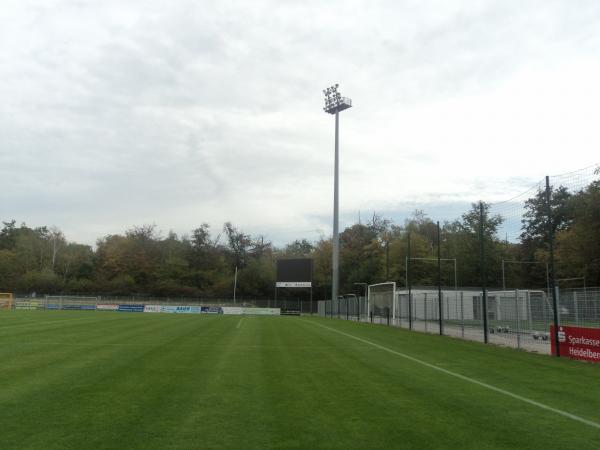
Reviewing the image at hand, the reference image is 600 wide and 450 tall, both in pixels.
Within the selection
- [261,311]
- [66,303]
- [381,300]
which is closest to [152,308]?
[66,303]

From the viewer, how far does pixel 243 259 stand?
112 m

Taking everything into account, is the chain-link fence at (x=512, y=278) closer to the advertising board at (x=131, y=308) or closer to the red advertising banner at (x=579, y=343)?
the red advertising banner at (x=579, y=343)

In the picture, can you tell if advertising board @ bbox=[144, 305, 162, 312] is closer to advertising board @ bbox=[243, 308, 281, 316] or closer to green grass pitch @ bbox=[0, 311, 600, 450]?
advertising board @ bbox=[243, 308, 281, 316]

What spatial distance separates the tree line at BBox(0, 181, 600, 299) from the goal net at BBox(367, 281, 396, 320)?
22260mm

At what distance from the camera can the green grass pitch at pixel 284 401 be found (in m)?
5.81

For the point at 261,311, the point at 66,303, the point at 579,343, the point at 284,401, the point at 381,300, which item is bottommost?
the point at 284,401

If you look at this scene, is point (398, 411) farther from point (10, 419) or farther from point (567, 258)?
point (567, 258)

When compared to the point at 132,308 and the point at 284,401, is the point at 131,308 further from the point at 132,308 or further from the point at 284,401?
the point at 284,401

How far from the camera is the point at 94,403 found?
7516 mm

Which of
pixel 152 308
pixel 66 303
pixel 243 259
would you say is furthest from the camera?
pixel 243 259

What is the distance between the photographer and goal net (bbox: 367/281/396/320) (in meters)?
42.1

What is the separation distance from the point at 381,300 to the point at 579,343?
2935 cm

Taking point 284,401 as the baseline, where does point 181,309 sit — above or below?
above

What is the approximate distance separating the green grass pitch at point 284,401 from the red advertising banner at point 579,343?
74 centimetres
